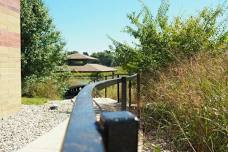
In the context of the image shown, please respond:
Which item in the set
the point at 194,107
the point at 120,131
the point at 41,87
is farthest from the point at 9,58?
the point at 120,131

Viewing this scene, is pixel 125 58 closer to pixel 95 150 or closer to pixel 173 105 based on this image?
pixel 173 105

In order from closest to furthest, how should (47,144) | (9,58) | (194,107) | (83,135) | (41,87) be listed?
(83,135), (194,107), (47,144), (9,58), (41,87)

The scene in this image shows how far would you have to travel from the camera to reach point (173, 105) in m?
5.29

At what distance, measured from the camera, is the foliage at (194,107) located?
4152 mm

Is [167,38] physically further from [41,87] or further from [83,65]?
[83,65]

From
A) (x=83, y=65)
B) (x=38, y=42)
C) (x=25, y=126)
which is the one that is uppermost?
(x=38, y=42)

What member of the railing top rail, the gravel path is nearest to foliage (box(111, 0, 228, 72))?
the gravel path

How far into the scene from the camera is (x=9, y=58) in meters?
10.8

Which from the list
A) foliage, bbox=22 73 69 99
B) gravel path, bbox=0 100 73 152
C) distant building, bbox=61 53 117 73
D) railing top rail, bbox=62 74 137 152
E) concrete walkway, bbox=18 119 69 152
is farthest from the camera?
distant building, bbox=61 53 117 73

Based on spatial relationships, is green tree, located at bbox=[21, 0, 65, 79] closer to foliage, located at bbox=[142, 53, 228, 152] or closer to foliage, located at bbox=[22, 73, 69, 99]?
foliage, located at bbox=[22, 73, 69, 99]

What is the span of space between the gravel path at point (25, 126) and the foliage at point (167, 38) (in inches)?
102

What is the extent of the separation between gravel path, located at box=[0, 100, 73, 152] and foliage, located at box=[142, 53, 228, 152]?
2304 millimetres

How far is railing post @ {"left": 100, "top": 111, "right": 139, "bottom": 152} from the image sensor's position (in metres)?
0.86

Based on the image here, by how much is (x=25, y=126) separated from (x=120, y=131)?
26.4 feet
